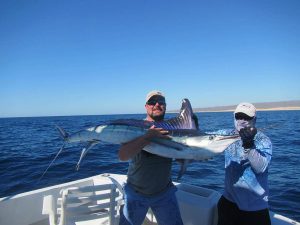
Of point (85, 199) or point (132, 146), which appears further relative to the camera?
point (85, 199)

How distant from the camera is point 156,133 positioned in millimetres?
3104

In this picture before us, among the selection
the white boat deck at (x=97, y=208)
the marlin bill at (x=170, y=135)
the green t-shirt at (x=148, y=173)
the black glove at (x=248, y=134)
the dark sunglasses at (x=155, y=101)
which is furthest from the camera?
the white boat deck at (x=97, y=208)

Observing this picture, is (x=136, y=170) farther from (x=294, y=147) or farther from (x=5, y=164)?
(x=294, y=147)

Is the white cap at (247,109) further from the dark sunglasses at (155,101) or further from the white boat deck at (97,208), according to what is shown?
the white boat deck at (97,208)

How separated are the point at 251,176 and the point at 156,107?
4.47 feet

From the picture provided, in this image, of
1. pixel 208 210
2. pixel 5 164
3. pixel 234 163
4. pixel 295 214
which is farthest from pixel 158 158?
pixel 5 164

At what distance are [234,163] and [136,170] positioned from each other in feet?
3.86

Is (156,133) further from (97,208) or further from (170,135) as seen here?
(97,208)

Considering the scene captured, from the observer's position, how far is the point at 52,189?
16.8 ft

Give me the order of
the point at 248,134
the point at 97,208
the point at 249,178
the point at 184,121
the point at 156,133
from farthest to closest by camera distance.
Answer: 1. the point at 97,208
2. the point at 184,121
3. the point at 249,178
4. the point at 156,133
5. the point at 248,134

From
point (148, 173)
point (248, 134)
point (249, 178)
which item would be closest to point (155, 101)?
point (148, 173)

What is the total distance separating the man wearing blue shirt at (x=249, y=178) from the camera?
3.07m

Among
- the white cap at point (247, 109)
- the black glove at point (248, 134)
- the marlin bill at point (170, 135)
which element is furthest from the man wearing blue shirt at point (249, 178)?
the marlin bill at point (170, 135)

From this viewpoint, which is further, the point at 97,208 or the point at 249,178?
the point at 97,208
